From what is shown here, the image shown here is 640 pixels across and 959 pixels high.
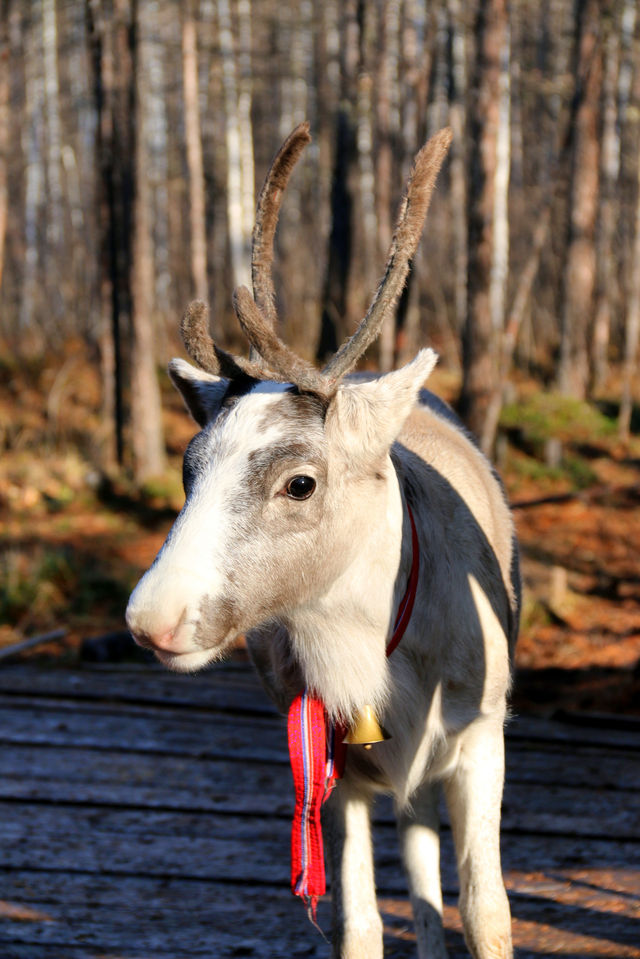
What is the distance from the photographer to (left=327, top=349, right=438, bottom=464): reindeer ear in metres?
2.50

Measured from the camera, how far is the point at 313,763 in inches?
107

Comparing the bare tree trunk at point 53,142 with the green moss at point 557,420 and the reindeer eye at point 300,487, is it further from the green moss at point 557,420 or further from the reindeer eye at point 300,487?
the reindeer eye at point 300,487

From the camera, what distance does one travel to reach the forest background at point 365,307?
8.55m

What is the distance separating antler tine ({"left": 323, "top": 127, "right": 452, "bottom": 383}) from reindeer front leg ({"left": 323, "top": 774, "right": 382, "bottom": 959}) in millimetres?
1315

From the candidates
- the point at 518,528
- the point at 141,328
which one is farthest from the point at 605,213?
the point at 141,328

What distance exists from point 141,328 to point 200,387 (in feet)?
28.4

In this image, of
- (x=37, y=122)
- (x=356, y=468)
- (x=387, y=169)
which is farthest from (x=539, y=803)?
(x=37, y=122)

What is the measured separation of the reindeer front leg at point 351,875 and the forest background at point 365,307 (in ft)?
11.9

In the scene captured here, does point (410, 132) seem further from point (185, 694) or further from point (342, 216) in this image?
point (185, 694)

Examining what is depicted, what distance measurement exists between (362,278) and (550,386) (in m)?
4.89

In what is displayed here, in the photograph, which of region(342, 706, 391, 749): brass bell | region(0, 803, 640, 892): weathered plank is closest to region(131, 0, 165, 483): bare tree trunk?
region(0, 803, 640, 892): weathered plank

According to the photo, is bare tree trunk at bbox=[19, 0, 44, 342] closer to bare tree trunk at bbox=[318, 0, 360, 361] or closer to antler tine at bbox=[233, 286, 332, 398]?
bare tree trunk at bbox=[318, 0, 360, 361]

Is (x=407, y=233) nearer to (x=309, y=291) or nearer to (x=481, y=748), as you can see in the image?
(x=481, y=748)

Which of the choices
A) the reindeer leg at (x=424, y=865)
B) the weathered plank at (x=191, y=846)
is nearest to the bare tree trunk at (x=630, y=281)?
the weathered plank at (x=191, y=846)
